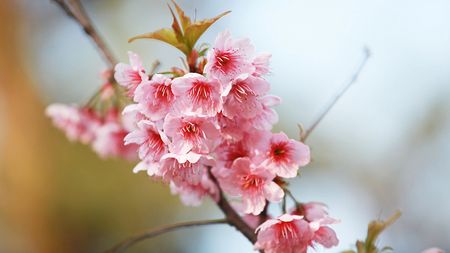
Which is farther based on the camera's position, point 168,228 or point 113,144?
point 113,144

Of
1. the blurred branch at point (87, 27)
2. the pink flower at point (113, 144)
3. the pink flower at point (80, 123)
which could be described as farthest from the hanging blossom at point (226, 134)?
the pink flower at point (80, 123)

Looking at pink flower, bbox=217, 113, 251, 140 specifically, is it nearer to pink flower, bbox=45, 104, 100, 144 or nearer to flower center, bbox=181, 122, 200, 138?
flower center, bbox=181, 122, 200, 138

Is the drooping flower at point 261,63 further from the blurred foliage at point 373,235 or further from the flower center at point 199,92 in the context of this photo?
the blurred foliage at point 373,235

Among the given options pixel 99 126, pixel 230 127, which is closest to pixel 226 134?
pixel 230 127

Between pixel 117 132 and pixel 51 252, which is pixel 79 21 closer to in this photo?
pixel 117 132

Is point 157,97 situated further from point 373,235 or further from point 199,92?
point 373,235

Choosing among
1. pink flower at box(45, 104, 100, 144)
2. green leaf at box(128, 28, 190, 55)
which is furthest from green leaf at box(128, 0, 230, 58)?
pink flower at box(45, 104, 100, 144)
